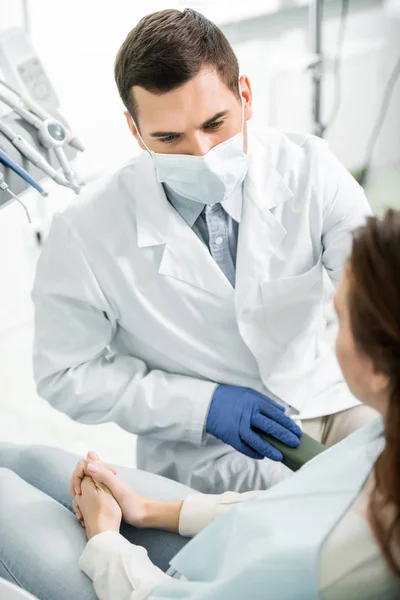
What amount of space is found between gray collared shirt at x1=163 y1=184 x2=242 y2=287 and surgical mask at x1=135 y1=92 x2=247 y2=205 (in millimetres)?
38

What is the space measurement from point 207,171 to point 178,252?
167 mm

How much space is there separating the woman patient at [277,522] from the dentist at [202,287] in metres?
0.20

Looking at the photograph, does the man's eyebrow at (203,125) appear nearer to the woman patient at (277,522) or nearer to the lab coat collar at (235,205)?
the lab coat collar at (235,205)

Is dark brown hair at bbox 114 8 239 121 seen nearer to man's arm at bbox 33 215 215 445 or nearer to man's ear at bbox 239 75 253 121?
man's ear at bbox 239 75 253 121

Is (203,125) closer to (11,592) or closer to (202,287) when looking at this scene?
(202,287)

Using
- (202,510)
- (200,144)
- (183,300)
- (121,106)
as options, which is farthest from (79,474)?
(121,106)

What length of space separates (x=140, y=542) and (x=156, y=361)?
0.38 m

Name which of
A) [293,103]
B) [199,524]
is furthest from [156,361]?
[293,103]

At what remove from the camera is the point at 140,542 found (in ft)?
3.87

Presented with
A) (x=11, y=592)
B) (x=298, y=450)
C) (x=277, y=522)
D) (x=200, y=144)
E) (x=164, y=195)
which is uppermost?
(x=200, y=144)

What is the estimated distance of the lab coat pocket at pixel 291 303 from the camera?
54.1 inches

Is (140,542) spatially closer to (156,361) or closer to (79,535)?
(79,535)

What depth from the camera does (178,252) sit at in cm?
136

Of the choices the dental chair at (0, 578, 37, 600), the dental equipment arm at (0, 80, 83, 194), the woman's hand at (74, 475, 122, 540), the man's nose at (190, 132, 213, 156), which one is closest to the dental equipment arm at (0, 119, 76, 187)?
the dental equipment arm at (0, 80, 83, 194)
